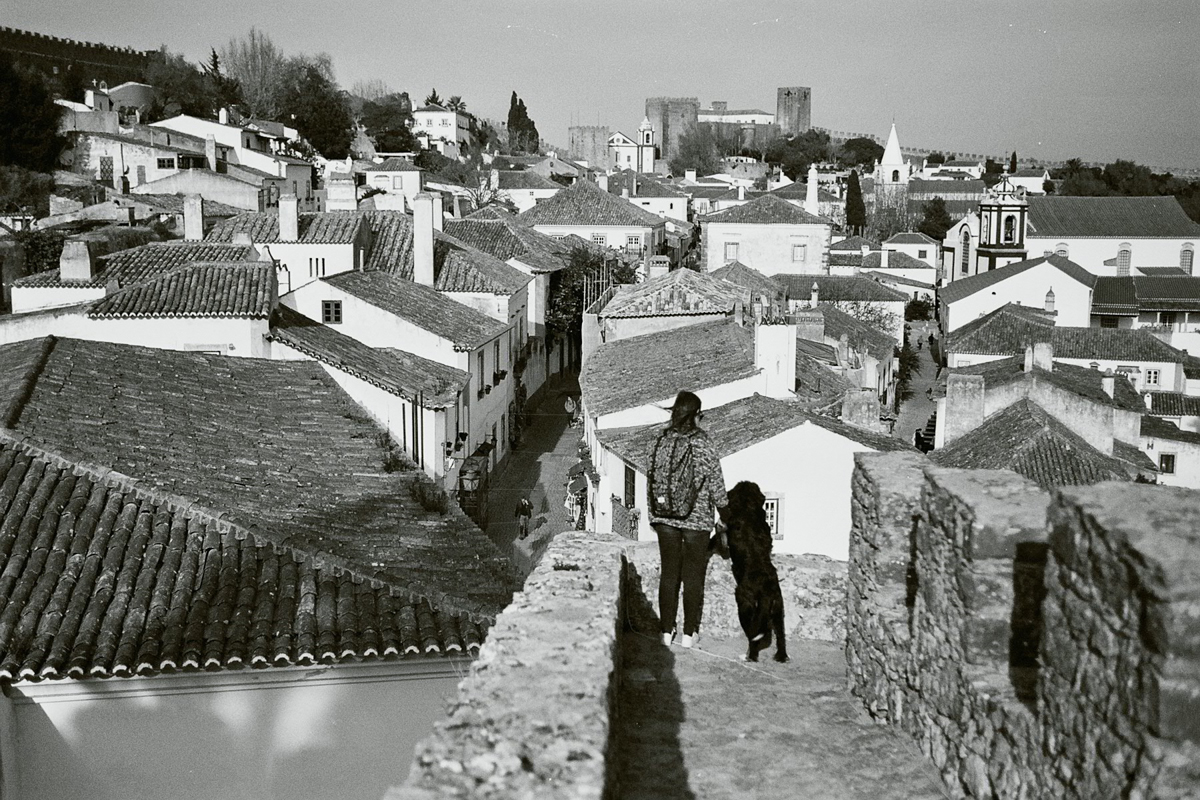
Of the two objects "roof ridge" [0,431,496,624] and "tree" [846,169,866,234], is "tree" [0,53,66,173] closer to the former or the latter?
"roof ridge" [0,431,496,624]

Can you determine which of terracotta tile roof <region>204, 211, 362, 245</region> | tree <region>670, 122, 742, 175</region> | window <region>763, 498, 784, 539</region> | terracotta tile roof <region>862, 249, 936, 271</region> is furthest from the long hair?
tree <region>670, 122, 742, 175</region>

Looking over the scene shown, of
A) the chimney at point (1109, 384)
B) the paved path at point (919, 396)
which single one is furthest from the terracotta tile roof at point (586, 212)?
the chimney at point (1109, 384)

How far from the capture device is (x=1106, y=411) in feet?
95.3

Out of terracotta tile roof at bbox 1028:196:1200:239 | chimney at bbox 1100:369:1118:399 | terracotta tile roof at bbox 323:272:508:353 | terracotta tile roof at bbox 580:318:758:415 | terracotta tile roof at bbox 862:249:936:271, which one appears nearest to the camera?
terracotta tile roof at bbox 580:318:758:415

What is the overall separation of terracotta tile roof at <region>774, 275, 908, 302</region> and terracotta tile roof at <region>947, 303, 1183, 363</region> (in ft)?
20.9

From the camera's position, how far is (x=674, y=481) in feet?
24.0

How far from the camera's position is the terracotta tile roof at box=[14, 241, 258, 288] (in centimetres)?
2488

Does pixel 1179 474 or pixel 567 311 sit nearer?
pixel 1179 474

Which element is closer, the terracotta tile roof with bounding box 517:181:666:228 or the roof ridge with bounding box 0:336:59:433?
the roof ridge with bounding box 0:336:59:433

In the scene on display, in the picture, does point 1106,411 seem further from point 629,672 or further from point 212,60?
point 212,60

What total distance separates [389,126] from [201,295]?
8371 cm

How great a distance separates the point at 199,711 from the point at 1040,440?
18.6m

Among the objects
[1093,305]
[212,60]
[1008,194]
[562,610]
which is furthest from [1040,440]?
[212,60]

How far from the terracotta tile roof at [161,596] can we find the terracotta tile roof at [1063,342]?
37549 mm
